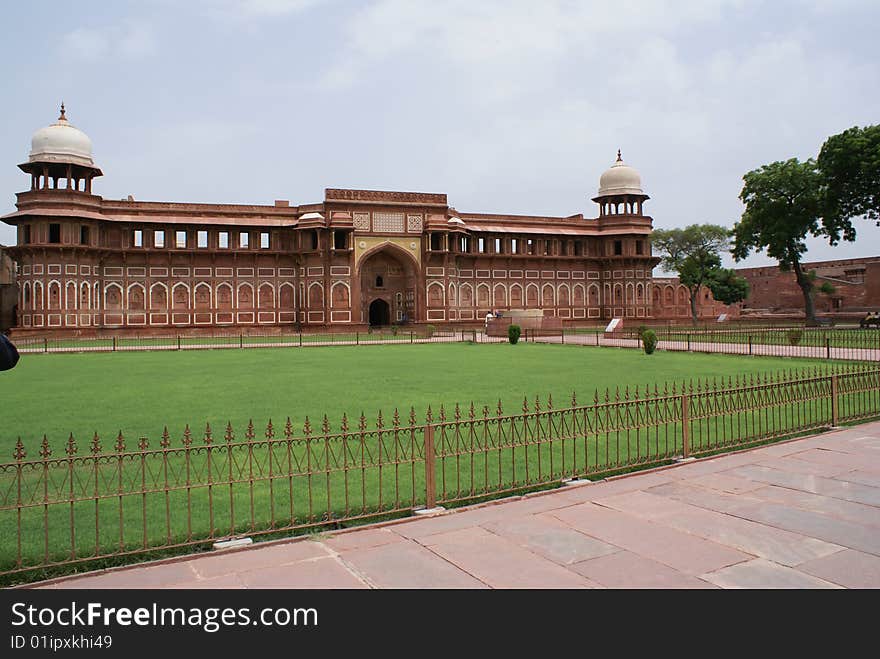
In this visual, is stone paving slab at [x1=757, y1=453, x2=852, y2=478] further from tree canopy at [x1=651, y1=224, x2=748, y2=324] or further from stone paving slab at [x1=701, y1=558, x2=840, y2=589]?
tree canopy at [x1=651, y1=224, x2=748, y2=324]

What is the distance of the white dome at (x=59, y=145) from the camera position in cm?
3284

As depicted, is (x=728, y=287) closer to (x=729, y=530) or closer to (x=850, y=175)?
(x=850, y=175)

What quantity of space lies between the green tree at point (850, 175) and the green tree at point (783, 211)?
113 cm

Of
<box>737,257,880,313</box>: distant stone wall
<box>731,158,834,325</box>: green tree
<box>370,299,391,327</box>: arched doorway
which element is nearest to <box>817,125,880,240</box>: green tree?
<box>731,158,834,325</box>: green tree

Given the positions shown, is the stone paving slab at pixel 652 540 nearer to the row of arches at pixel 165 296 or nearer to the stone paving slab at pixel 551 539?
the stone paving slab at pixel 551 539

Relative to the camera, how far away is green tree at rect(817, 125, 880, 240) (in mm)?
29214

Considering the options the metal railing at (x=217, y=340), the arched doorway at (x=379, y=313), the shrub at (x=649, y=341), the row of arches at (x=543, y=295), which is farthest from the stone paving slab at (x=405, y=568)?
→ the arched doorway at (x=379, y=313)

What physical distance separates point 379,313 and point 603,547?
126 feet

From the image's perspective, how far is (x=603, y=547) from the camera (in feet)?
12.7

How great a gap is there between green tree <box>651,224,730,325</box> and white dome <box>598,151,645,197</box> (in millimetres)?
6608

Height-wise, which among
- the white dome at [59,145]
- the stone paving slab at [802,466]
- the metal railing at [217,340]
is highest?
the white dome at [59,145]

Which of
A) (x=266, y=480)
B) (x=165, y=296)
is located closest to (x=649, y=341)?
(x=266, y=480)

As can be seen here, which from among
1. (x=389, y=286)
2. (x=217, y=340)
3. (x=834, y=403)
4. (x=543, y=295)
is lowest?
(x=834, y=403)
